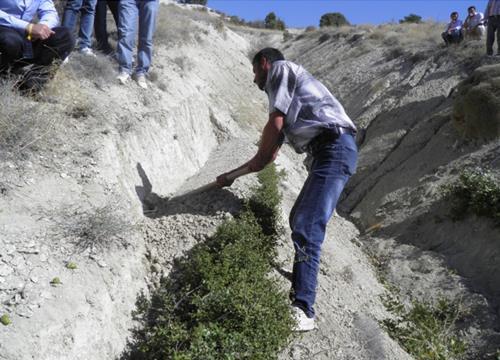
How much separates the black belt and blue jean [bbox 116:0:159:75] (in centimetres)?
358

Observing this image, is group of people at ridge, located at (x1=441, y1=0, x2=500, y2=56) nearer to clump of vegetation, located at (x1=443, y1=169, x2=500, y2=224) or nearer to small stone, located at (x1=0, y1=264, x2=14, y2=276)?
clump of vegetation, located at (x1=443, y1=169, x2=500, y2=224)

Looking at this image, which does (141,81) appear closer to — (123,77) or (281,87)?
(123,77)

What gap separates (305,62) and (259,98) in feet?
41.3

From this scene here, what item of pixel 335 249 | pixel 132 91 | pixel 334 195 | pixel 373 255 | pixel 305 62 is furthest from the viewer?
pixel 305 62

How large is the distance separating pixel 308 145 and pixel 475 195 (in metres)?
4.10

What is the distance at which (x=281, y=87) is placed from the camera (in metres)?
3.96

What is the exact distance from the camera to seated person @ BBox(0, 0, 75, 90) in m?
4.93

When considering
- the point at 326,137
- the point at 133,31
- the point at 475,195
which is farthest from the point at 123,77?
the point at 475,195

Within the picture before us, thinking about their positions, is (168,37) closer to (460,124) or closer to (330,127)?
(460,124)

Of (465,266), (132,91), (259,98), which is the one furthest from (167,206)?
(259,98)

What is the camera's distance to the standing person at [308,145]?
3861 millimetres

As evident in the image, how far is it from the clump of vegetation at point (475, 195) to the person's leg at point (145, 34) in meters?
4.86

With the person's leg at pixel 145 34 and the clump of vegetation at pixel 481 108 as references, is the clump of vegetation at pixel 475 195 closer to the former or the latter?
the clump of vegetation at pixel 481 108

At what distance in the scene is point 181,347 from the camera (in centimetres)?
314
